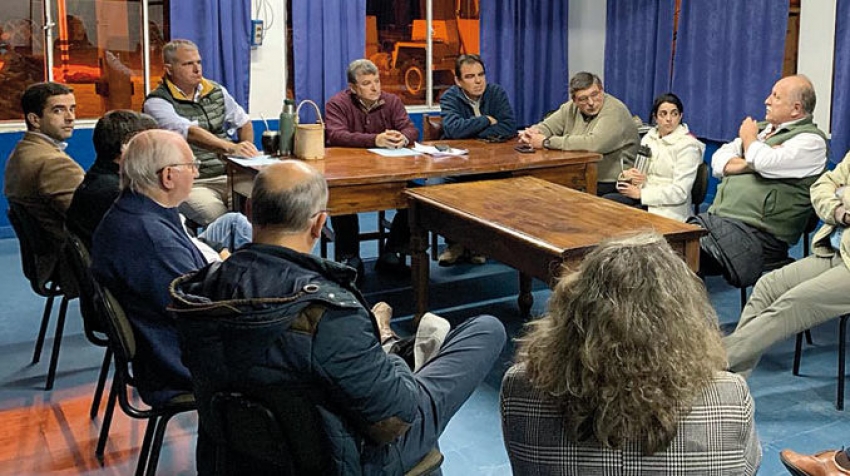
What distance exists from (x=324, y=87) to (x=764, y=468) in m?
4.50

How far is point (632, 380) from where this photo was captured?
1.54m

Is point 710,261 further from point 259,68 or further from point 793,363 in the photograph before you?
point 259,68

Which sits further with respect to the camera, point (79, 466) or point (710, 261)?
point (710, 261)

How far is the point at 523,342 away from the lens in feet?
5.64

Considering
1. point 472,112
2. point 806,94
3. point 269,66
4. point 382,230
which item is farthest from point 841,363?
point 269,66

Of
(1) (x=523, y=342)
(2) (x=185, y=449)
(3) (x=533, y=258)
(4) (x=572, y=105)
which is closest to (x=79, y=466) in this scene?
(2) (x=185, y=449)

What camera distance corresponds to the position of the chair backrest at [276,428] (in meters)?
1.79

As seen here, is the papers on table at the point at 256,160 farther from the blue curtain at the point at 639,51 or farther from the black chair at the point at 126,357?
the blue curtain at the point at 639,51

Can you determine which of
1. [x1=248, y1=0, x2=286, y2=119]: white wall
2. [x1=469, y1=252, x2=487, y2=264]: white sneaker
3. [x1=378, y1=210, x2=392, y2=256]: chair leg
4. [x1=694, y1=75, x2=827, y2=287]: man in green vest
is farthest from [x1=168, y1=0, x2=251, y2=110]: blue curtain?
[x1=694, y1=75, x2=827, y2=287]: man in green vest

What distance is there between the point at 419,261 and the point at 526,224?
29.6 inches

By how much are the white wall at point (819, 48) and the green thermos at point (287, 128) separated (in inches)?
135

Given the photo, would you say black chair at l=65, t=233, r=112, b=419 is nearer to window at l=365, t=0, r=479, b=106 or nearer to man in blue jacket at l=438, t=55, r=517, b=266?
man in blue jacket at l=438, t=55, r=517, b=266

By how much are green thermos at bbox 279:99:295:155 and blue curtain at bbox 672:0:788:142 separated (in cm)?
337

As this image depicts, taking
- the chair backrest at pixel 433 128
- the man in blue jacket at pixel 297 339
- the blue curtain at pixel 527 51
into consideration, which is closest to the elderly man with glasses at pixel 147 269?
the man in blue jacket at pixel 297 339
